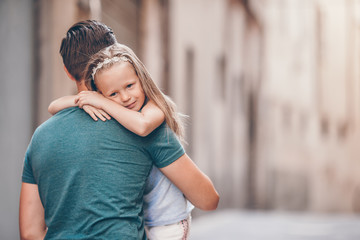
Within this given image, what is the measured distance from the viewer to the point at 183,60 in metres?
10.5

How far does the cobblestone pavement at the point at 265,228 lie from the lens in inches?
342

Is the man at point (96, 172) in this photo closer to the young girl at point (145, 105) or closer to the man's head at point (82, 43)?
the young girl at point (145, 105)

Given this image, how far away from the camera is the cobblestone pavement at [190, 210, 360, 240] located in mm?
8680

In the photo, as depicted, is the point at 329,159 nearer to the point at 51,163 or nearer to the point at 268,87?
the point at 268,87

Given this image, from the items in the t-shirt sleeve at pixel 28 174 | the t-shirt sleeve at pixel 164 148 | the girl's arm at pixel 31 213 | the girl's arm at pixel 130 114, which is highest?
the girl's arm at pixel 130 114

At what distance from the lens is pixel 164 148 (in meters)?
1.74

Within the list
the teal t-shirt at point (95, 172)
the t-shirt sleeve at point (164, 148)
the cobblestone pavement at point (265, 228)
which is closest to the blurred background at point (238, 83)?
the cobblestone pavement at point (265, 228)

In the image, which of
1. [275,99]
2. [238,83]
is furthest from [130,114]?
[275,99]

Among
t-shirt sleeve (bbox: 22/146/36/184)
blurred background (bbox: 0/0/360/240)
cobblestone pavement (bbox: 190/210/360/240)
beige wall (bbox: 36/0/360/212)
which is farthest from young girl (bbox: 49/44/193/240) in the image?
beige wall (bbox: 36/0/360/212)

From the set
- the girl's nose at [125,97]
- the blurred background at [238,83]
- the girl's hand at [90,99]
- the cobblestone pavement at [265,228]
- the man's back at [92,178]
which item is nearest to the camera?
the man's back at [92,178]

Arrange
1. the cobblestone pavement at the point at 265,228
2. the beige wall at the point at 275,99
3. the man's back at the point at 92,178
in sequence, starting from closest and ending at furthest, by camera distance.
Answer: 1. the man's back at the point at 92,178
2. the cobblestone pavement at the point at 265,228
3. the beige wall at the point at 275,99

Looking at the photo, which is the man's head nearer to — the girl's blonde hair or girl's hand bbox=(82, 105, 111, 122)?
the girl's blonde hair

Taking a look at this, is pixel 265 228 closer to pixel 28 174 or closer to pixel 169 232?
pixel 169 232

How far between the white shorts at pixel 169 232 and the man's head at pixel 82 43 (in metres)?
0.58
